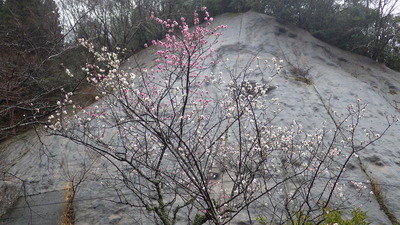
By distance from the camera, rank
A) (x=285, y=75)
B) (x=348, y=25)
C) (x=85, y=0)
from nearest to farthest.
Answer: (x=285, y=75) → (x=348, y=25) → (x=85, y=0)

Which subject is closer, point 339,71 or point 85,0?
point 339,71

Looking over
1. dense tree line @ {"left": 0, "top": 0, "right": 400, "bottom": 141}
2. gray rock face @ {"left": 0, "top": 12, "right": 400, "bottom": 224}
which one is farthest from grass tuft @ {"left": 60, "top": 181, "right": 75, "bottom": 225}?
dense tree line @ {"left": 0, "top": 0, "right": 400, "bottom": 141}

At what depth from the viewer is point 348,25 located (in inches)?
439

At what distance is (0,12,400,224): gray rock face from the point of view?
19.3 ft

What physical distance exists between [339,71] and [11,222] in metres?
10.7

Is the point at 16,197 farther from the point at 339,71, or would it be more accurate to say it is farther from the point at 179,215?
the point at 339,71

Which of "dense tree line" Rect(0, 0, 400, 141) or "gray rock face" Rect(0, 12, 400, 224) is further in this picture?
"dense tree line" Rect(0, 0, 400, 141)

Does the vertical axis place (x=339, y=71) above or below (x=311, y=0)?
below

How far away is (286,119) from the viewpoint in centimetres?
755

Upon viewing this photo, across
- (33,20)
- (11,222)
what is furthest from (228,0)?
(11,222)

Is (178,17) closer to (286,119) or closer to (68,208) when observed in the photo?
(286,119)

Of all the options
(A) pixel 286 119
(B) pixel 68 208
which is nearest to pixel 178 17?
(A) pixel 286 119

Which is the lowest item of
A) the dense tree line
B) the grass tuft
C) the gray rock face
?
the grass tuft

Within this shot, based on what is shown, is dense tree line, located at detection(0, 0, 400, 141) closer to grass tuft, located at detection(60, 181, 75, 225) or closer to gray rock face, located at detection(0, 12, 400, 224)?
gray rock face, located at detection(0, 12, 400, 224)
